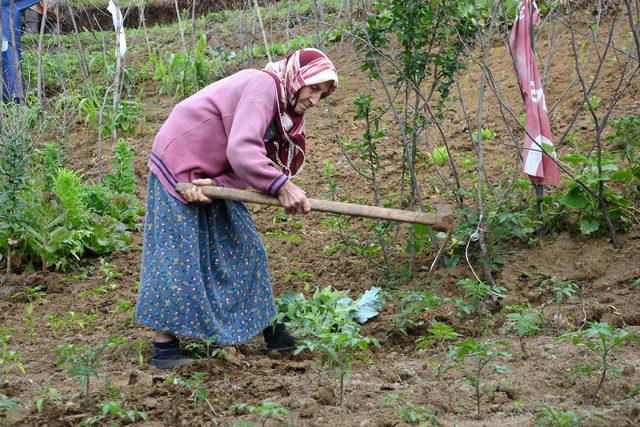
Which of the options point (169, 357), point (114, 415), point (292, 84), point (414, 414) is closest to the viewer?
point (414, 414)

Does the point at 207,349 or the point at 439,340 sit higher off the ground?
the point at 207,349

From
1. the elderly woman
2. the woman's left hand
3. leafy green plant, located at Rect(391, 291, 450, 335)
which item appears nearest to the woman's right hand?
the elderly woman

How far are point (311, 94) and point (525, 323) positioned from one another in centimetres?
129

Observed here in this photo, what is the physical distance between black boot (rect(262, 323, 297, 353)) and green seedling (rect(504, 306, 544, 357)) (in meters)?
0.98

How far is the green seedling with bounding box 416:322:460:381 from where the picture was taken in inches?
129

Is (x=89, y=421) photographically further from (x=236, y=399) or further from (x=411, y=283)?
(x=411, y=283)

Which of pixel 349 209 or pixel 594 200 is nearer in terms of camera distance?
pixel 349 209

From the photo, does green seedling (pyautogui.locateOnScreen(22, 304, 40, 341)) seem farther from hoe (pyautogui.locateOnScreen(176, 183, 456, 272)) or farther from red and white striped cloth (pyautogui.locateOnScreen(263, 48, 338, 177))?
red and white striped cloth (pyautogui.locateOnScreen(263, 48, 338, 177))

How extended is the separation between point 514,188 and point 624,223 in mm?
632

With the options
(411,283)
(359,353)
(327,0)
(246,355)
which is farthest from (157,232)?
(327,0)

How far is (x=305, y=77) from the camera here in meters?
3.70

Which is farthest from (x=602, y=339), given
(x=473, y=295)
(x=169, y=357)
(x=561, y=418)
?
(x=169, y=357)

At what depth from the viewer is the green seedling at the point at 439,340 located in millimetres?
3271

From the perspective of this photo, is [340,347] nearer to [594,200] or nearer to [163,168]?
[163,168]
